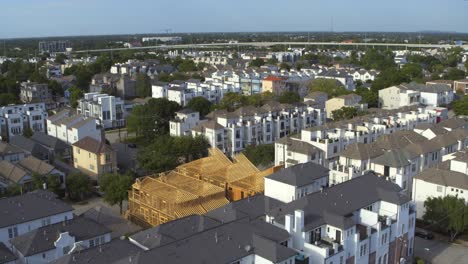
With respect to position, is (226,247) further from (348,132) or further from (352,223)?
(348,132)

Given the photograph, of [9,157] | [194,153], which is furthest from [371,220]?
[9,157]

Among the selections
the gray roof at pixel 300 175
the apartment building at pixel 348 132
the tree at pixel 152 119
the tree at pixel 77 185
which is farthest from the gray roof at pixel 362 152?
the tree at pixel 152 119

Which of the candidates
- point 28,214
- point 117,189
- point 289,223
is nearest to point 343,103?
point 117,189

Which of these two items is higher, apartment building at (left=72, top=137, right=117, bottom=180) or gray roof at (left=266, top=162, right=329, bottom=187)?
gray roof at (left=266, top=162, right=329, bottom=187)

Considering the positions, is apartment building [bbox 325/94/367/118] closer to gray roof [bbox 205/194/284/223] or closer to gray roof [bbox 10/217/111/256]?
gray roof [bbox 205/194/284/223]

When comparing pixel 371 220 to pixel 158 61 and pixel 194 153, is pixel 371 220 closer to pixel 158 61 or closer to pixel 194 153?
pixel 194 153

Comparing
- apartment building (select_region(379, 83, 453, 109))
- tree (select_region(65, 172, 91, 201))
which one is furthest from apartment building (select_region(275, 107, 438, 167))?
tree (select_region(65, 172, 91, 201))
